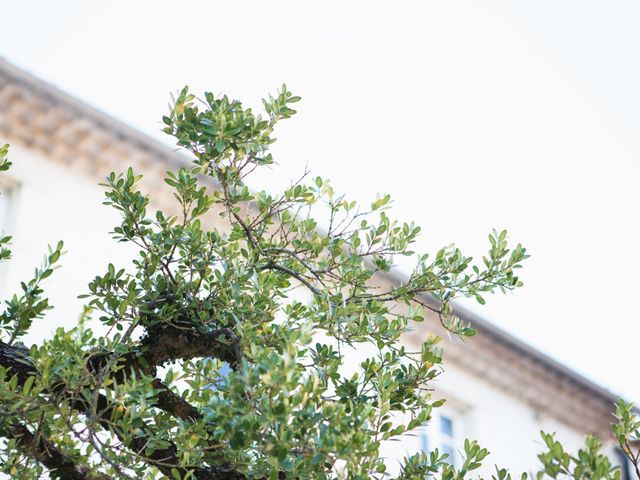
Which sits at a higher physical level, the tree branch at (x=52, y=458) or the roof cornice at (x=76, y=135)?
the roof cornice at (x=76, y=135)

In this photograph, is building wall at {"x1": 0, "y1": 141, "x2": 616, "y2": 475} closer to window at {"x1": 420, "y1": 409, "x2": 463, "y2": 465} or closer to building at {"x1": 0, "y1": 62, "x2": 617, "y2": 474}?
building at {"x1": 0, "y1": 62, "x2": 617, "y2": 474}

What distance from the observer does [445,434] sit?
1090 cm

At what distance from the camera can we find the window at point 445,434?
1040 centimetres

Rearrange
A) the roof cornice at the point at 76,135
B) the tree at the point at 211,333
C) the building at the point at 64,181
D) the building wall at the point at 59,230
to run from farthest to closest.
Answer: the roof cornice at the point at 76,135, the building at the point at 64,181, the building wall at the point at 59,230, the tree at the point at 211,333

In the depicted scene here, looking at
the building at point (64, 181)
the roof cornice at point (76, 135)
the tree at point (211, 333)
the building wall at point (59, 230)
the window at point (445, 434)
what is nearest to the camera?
the tree at point (211, 333)

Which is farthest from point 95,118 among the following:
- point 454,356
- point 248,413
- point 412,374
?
point 248,413

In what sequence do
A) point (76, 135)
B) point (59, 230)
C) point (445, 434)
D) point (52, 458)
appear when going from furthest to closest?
point (445, 434)
point (76, 135)
point (59, 230)
point (52, 458)

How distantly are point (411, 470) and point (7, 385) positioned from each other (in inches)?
56.6

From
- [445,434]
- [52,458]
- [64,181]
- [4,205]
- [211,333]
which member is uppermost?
[445,434]

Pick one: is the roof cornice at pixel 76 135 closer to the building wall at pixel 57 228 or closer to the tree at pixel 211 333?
the building wall at pixel 57 228

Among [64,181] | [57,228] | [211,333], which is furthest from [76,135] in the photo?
[211,333]

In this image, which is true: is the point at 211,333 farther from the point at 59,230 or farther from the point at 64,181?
the point at 64,181

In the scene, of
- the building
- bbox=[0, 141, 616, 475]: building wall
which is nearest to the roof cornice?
the building

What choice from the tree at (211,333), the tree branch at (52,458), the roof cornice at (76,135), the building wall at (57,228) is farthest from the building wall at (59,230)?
the tree branch at (52,458)
